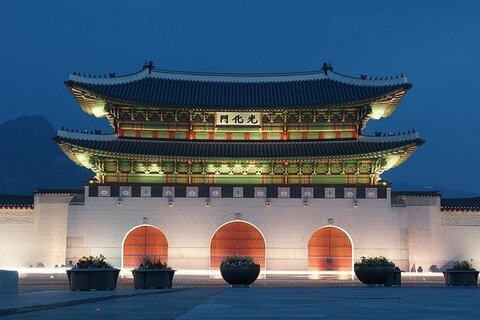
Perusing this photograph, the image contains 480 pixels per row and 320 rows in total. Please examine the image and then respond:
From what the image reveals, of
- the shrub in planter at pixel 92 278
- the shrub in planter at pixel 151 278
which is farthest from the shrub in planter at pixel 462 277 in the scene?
Result: the shrub in planter at pixel 92 278

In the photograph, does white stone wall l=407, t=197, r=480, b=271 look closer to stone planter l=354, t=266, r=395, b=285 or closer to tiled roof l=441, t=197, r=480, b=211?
tiled roof l=441, t=197, r=480, b=211

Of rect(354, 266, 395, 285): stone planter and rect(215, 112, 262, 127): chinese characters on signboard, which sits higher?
rect(215, 112, 262, 127): chinese characters on signboard

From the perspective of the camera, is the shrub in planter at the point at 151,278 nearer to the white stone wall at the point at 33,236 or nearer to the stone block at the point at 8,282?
the stone block at the point at 8,282

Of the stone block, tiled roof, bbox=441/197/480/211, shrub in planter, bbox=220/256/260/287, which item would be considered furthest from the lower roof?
the stone block

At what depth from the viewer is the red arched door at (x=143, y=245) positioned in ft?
141

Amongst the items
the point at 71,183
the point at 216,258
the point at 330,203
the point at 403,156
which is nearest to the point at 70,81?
the point at 216,258

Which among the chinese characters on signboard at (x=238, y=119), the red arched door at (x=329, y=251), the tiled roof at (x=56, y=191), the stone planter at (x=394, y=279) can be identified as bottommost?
the stone planter at (x=394, y=279)

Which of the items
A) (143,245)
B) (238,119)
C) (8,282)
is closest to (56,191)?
(143,245)

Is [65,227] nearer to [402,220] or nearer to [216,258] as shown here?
[216,258]

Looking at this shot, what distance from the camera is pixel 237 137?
151 ft

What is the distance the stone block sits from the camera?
19.7 meters

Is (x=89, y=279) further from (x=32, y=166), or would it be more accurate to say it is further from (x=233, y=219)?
(x=32, y=166)

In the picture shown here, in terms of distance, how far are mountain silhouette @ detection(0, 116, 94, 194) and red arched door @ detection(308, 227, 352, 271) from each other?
434 ft

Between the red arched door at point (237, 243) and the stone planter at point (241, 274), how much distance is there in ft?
51.2
